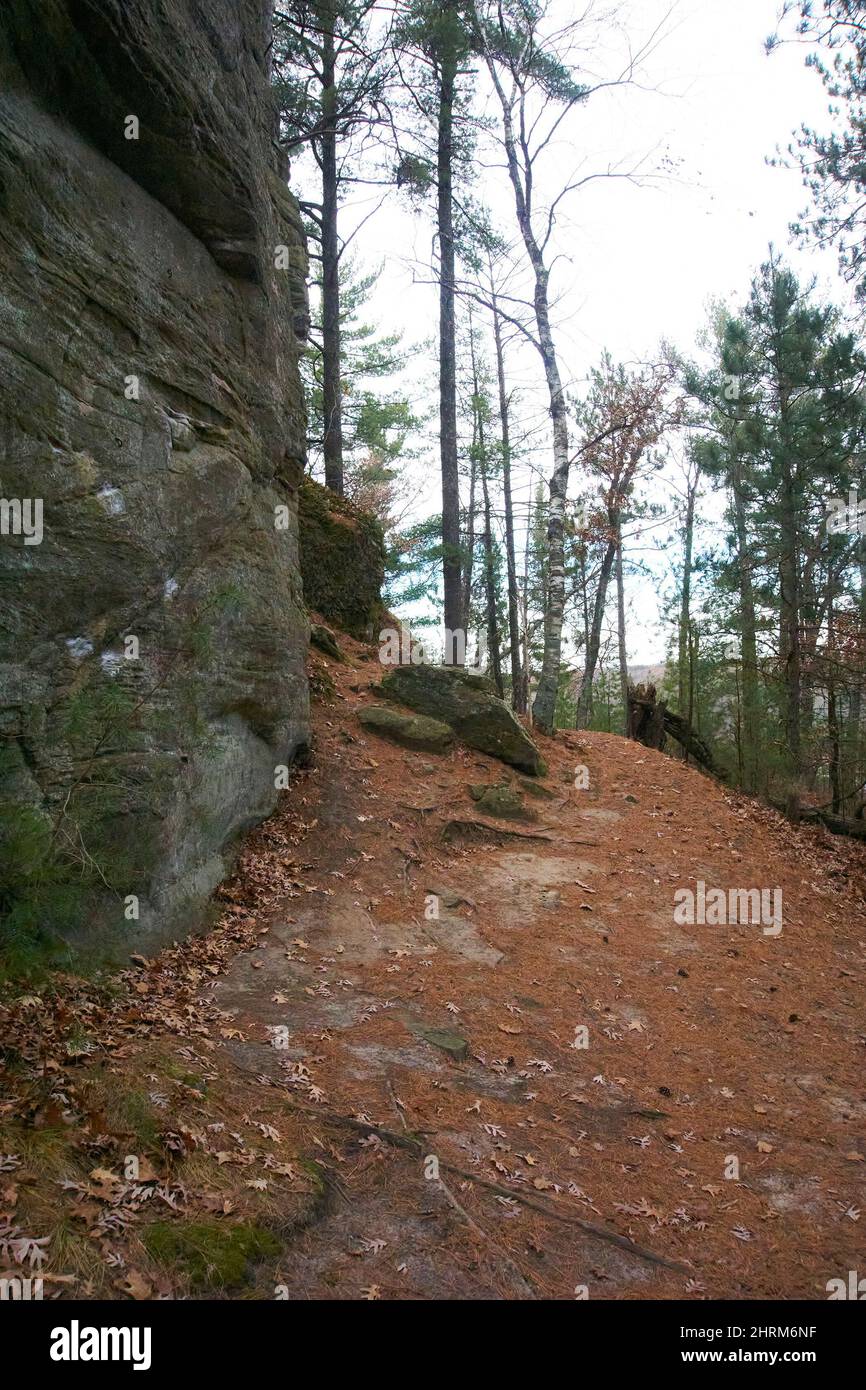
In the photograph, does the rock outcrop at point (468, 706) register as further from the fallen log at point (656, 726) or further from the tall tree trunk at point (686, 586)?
the tall tree trunk at point (686, 586)

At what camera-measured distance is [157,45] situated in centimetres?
750

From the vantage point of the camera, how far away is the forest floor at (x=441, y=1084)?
4371 millimetres

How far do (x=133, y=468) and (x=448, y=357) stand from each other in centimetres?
1141

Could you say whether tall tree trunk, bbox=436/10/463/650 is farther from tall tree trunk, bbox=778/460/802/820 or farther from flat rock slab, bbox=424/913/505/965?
flat rock slab, bbox=424/913/505/965

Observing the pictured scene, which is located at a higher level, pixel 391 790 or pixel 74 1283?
pixel 391 790

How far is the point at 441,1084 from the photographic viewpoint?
6.31 metres

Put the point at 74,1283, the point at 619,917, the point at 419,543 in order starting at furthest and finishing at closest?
A: the point at 419,543 → the point at 619,917 → the point at 74,1283

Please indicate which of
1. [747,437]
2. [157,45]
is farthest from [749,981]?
[747,437]

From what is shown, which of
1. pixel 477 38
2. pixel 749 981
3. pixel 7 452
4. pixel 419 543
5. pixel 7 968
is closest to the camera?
pixel 7 968

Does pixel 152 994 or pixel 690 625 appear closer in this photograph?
pixel 152 994

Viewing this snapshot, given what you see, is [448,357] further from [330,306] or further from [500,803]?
[500,803]

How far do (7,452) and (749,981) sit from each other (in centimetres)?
841

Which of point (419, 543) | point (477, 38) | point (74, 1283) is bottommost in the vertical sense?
point (74, 1283)
